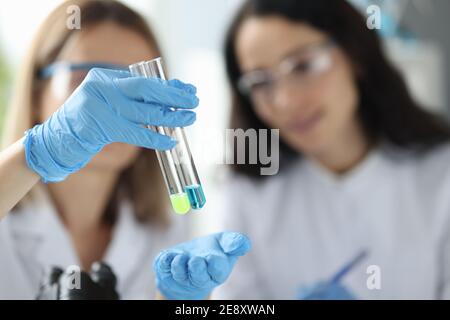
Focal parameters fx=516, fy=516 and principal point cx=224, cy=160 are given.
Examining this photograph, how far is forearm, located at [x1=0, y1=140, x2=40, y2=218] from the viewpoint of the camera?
0.79m

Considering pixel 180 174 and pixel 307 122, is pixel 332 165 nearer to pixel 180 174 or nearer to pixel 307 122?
pixel 307 122

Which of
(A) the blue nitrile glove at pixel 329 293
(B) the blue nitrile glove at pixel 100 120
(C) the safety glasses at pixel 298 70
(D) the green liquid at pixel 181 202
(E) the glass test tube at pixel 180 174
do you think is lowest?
(A) the blue nitrile glove at pixel 329 293

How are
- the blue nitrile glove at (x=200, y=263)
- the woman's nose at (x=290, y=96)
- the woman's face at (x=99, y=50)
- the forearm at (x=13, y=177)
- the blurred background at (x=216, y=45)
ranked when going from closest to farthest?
the forearm at (x=13, y=177), the blue nitrile glove at (x=200, y=263), the woman's face at (x=99, y=50), the woman's nose at (x=290, y=96), the blurred background at (x=216, y=45)

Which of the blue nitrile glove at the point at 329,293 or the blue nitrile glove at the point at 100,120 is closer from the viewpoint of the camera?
the blue nitrile glove at the point at 100,120

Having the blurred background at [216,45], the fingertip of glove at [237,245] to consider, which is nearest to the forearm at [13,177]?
the fingertip of glove at [237,245]

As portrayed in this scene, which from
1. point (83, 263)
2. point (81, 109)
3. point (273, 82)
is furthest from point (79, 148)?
point (273, 82)

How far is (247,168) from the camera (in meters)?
1.57

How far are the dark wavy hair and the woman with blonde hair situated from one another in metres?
0.36

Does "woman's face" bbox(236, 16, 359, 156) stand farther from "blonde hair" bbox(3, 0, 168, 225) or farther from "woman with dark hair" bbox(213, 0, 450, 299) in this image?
"blonde hair" bbox(3, 0, 168, 225)

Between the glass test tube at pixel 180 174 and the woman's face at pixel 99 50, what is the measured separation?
11.8 inches

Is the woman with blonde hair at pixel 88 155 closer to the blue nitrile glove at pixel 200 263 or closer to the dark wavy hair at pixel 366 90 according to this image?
the blue nitrile glove at pixel 200 263

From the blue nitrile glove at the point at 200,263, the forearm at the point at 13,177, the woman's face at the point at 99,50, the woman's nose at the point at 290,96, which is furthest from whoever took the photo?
the woman's nose at the point at 290,96

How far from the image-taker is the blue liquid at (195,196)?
88cm
